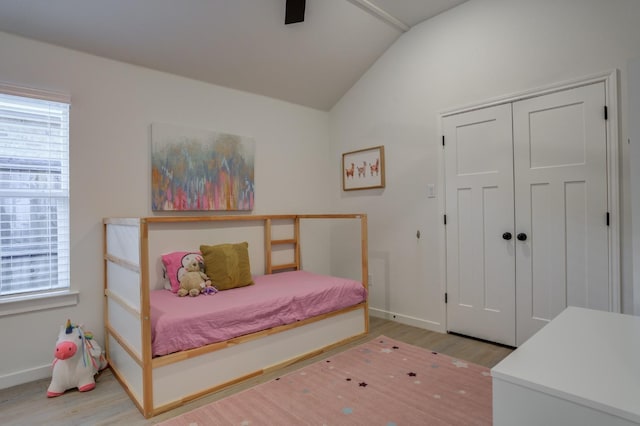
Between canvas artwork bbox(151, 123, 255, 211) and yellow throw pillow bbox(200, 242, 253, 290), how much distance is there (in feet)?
1.44

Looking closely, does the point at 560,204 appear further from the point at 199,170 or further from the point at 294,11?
the point at 199,170

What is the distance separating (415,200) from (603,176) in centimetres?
139

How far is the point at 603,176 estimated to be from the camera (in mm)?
2293

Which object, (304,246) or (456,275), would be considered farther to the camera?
(304,246)

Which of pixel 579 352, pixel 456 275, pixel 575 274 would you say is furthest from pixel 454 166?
pixel 579 352

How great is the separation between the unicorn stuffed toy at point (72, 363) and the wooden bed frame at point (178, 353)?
16 cm

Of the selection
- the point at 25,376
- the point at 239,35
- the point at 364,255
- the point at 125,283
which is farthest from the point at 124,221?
the point at 364,255

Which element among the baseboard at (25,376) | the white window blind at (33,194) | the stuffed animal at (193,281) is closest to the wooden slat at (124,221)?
the white window blind at (33,194)

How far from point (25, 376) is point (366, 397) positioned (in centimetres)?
218

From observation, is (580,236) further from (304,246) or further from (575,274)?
(304,246)

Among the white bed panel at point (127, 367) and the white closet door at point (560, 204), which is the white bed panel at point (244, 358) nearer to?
the white bed panel at point (127, 367)

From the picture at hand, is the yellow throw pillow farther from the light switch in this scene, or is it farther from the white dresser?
the white dresser

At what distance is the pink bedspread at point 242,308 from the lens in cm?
200

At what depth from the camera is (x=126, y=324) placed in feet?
7.05
